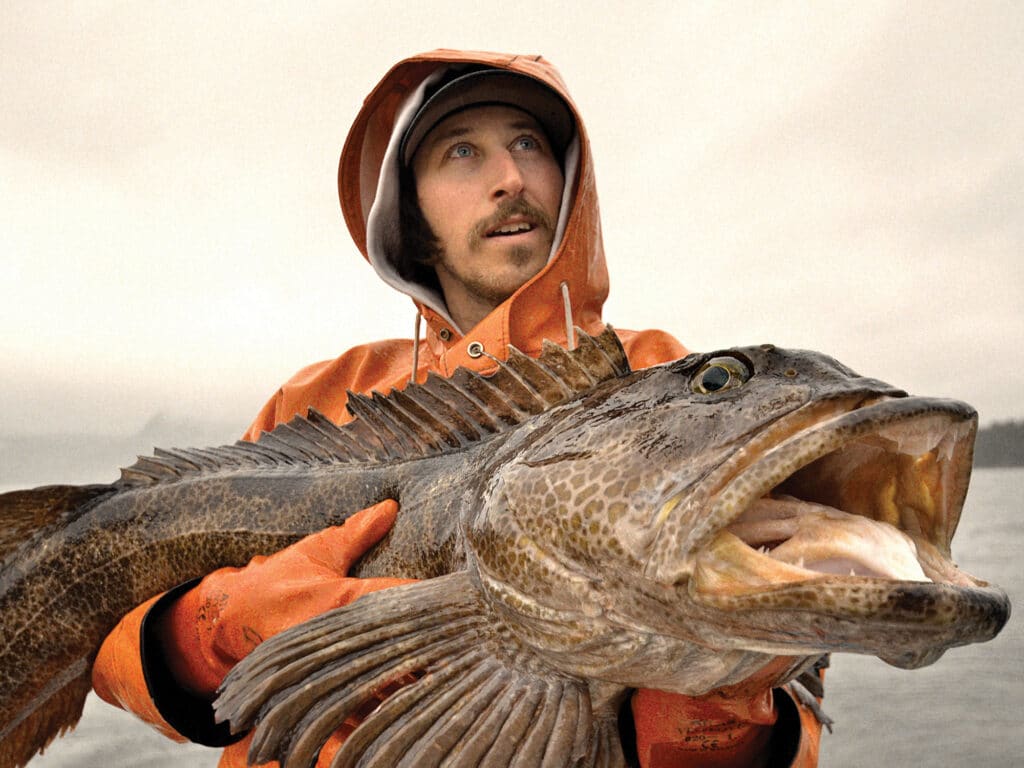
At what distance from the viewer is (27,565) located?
288cm

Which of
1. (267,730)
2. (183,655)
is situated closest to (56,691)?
(183,655)

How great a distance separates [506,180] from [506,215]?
0.17 metres

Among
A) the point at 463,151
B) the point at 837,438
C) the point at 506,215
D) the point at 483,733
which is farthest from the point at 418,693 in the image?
the point at 463,151

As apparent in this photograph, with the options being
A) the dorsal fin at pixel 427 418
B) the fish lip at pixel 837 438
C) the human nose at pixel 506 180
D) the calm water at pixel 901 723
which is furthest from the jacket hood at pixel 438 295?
the calm water at pixel 901 723

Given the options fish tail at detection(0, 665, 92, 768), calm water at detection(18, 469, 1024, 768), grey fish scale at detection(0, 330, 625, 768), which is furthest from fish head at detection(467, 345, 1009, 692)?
calm water at detection(18, 469, 1024, 768)

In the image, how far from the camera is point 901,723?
22.1 ft

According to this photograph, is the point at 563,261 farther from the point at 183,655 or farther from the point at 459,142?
the point at 183,655

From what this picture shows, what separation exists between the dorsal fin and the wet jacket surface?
460 mm

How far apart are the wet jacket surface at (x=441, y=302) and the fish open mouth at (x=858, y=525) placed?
6.03 ft

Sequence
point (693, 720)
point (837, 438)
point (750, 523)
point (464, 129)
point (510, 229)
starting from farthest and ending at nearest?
point (464, 129) < point (510, 229) < point (693, 720) < point (750, 523) < point (837, 438)

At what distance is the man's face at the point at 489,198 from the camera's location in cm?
388

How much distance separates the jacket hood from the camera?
361 cm

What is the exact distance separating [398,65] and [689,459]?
130 inches

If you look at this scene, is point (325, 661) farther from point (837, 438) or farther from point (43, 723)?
point (43, 723)
